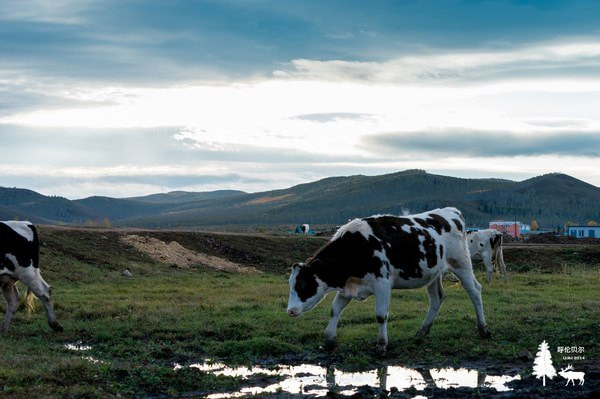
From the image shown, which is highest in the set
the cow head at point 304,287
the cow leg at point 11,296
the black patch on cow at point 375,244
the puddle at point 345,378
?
the black patch on cow at point 375,244

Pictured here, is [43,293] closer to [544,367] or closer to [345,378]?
[345,378]

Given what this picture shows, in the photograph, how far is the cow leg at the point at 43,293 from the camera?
1653cm

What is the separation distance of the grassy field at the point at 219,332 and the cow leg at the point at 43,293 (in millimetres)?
264

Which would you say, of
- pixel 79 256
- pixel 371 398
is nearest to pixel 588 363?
pixel 371 398

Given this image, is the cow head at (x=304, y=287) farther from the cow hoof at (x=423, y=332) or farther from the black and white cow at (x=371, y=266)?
the cow hoof at (x=423, y=332)

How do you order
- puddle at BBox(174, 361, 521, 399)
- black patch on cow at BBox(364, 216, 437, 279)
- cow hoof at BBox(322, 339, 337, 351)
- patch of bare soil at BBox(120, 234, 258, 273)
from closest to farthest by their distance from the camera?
puddle at BBox(174, 361, 521, 399), cow hoof at BBox(322, 339, 337, 351), black patch on cow at BBox(364, 216, 437, 279), patch of bare soil at BBox(120, 234, 258, 273)

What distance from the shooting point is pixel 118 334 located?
15938 mm

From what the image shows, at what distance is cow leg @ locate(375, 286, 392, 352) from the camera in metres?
13.8

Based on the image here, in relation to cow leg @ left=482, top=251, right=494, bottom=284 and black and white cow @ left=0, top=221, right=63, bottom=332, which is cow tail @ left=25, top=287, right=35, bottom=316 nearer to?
black and white cow @ left=0, top=221, right=63, bottom=332

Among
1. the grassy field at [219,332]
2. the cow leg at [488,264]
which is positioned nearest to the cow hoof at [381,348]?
the grassy field at [219,332]

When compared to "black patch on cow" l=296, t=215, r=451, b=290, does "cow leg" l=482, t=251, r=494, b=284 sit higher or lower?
lower

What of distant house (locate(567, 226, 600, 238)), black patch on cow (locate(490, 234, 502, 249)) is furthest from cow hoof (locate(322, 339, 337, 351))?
distant house (locate(567, 226, 600, 238))

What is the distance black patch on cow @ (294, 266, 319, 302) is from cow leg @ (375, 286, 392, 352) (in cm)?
127

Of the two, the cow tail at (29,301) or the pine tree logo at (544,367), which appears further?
the cow tail at (29,301)
